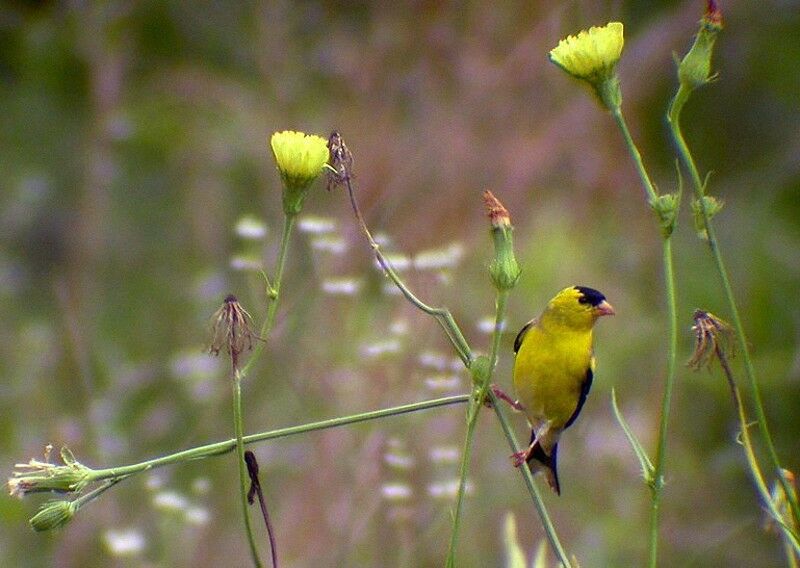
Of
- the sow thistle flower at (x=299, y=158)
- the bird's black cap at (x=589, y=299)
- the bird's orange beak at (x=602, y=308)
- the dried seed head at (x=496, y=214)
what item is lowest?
the dried seed head at (x=496, y=214)

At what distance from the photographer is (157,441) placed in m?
2.36

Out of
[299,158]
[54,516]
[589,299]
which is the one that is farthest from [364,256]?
[54,516]

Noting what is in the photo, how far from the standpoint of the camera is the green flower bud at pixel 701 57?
77 cm

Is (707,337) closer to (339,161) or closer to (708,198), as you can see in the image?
(708,198)

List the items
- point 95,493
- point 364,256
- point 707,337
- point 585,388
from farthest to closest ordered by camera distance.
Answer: point 364,256
point 585,388
point 707,337
point 95,493

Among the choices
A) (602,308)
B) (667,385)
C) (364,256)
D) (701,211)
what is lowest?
(667,385)

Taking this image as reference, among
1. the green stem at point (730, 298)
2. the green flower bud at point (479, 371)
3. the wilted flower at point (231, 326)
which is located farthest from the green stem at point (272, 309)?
the green stem at point (730, 298)

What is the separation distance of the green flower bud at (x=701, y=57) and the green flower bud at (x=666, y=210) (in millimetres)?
107

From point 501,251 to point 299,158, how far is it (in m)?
0.14

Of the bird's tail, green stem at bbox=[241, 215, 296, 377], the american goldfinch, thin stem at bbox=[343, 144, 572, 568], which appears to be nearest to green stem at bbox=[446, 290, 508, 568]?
thin stem at bbox=[343, 144, 572, 568]

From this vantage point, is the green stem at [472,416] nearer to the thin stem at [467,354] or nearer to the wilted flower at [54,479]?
the thin stem at [467,354]

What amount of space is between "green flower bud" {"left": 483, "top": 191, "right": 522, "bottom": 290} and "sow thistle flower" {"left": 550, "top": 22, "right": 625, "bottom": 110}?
0.31ft

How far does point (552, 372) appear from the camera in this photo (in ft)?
3.89

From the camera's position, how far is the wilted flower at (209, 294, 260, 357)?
2.34 feet
